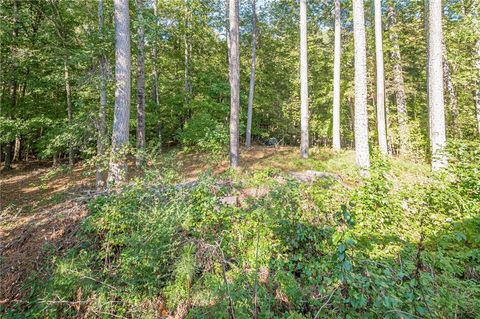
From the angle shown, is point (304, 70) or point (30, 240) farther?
point (304, 70)

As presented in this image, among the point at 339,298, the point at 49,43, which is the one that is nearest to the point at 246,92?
the point at 49,43

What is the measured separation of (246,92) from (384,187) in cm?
1497

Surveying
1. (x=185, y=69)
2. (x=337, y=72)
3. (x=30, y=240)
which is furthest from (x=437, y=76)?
(x=185, y=69)

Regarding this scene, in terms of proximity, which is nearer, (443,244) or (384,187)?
(443,244)

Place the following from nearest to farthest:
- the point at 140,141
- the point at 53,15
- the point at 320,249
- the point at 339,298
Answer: the point at 339,298, the point at 320,249, the point at 53,15, the point at 140,141

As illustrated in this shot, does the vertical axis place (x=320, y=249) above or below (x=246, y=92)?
below

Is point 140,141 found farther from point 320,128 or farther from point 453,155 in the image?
point 320,128

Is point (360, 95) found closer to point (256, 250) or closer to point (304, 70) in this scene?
point (304, 70)

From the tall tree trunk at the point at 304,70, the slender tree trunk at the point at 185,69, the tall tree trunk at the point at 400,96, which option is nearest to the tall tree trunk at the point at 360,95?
the tall tree trunk at the point at 304,70

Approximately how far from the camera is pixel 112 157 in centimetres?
500

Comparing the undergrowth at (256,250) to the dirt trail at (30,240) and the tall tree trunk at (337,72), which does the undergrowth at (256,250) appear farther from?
the tall tree trunk at (337,72)

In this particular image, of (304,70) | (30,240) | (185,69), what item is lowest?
(30,240)

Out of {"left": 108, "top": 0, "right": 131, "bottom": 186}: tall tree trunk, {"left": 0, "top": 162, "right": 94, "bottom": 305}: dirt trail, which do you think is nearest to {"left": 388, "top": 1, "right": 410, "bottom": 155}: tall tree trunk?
{"left": 108, "top": 0, "right": 131, "bottom": 186}: tall tree trunk

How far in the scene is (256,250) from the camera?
3195 millimetres
